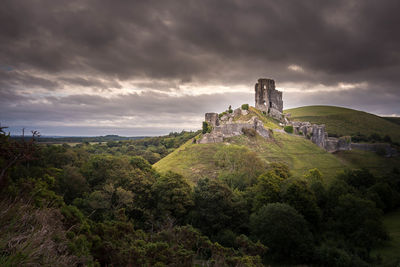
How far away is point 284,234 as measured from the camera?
73.3ft

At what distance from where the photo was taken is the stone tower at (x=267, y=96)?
4535 inches

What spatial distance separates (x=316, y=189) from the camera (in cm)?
3328

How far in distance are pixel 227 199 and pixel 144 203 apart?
11.6 m

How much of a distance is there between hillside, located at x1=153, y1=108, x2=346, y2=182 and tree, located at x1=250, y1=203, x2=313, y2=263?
87.2 ft

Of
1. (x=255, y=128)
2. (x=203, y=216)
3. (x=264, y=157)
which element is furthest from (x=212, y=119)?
(x=203, y=216)

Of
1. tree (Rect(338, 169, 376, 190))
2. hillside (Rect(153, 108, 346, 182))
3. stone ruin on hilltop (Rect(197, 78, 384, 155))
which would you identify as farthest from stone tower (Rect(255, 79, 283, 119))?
tree (Rect(338, 169, 376, 190))

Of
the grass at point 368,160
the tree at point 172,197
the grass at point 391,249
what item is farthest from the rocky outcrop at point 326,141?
the tree at point 172,197

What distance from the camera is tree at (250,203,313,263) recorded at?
2194 centimetres

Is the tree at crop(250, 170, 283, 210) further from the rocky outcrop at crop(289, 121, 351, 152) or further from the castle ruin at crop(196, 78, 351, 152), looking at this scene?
the rocky outcrop at crop(289, 121, 351, 152)

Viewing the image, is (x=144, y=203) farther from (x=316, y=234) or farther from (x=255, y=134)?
(x=255, y=134)

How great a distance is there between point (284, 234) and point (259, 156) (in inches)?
1614

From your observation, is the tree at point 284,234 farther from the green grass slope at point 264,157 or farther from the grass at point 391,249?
the green grass slope at point 264,157

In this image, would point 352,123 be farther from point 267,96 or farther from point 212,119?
point 212,119

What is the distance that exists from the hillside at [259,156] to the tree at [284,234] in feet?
87.2
